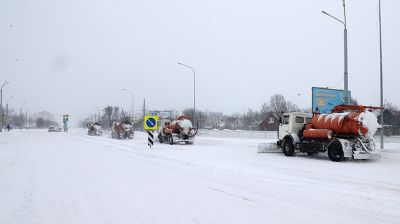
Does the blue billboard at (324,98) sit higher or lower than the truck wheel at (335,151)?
higher

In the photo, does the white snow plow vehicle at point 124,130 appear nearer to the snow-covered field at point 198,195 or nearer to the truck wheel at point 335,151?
the truck wheel at point 335,151

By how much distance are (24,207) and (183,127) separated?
23.6 m

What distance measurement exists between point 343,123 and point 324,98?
8.99m

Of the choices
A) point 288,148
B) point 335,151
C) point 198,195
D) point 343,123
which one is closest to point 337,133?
point 343,123

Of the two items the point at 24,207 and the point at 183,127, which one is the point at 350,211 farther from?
the point at 183,127

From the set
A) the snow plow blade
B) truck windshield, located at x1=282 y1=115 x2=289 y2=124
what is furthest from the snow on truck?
the snow plow blade

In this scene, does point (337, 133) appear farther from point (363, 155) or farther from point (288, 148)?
point (288, 148)

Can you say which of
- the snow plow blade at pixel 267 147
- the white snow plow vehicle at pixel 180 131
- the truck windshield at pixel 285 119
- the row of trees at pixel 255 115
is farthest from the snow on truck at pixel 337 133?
the row of trees at pixel 255 115

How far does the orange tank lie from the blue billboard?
6.97 meters

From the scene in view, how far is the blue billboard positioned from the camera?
25.7 meters

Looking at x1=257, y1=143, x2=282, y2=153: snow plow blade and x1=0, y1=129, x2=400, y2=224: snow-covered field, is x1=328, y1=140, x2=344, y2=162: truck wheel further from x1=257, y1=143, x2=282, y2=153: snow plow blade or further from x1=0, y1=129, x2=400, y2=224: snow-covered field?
x1=257, y1=143, x2=282, y2=153: snow plow blade

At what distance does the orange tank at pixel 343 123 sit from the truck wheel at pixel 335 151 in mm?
866

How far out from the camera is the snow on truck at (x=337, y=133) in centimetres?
→ 1678

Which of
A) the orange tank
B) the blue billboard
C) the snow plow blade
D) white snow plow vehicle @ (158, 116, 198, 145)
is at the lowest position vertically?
Result: the snow plow blade
